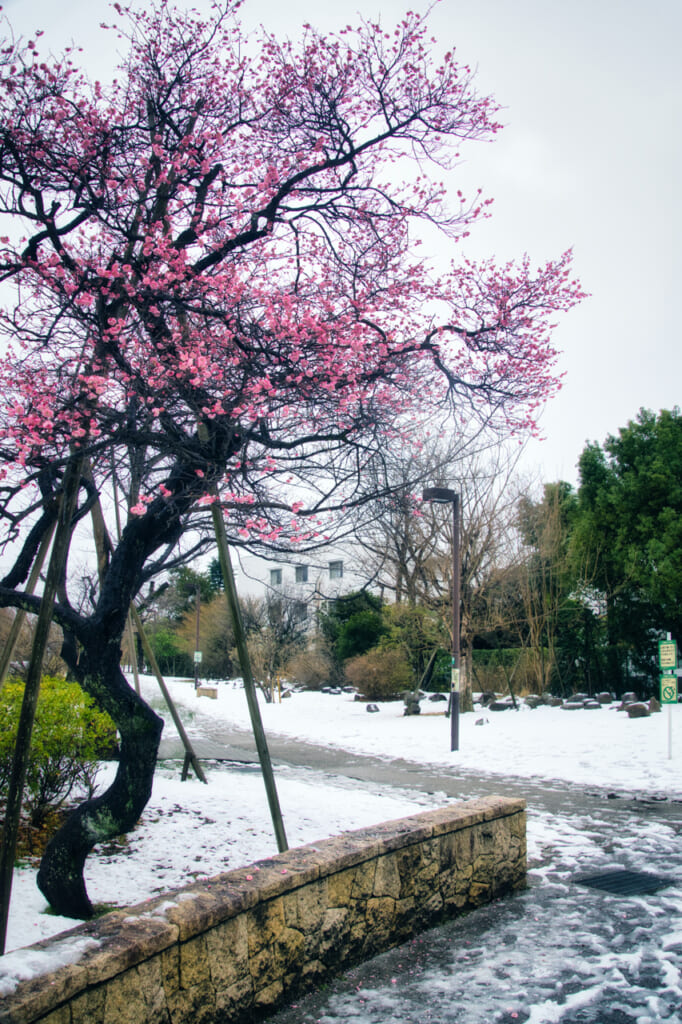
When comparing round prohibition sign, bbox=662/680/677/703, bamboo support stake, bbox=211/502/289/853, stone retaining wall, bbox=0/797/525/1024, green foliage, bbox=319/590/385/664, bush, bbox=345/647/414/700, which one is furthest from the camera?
green foliage, bbox=319/590/385/664

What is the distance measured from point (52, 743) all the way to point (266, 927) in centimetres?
317

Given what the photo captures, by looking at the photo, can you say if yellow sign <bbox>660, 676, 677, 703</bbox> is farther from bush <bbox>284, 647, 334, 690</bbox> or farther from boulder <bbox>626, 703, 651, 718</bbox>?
bush <bbox>284, 647, 334, 690</bbox>

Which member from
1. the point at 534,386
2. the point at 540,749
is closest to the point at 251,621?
the point at 540,749

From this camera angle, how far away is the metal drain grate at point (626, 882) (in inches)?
220

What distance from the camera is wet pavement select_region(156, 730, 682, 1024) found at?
11.9 feet

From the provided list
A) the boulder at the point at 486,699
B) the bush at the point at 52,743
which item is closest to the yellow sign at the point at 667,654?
the bush at the point at 52,743

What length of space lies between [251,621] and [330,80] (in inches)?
1017

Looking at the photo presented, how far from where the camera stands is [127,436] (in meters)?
5.45

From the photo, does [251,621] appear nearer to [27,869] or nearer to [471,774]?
[471,774]

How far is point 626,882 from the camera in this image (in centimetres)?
582

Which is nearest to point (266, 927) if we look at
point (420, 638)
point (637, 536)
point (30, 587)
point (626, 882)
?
point (30, 587)

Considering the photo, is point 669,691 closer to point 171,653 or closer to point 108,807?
point 108,807

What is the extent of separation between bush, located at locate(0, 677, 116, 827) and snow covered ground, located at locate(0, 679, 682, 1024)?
0.71 metres

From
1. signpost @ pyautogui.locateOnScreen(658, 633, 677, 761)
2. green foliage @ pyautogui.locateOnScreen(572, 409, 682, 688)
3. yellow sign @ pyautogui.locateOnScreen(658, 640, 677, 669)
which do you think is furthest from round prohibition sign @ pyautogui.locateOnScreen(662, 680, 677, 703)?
green foliage @ pyautogui.locateOnScreen(572, 409, 682, 688)
